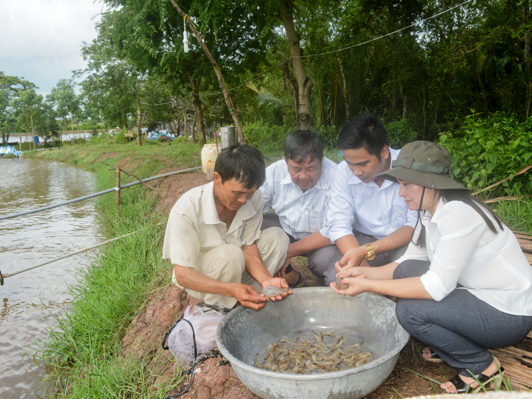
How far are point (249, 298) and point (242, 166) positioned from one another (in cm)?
71

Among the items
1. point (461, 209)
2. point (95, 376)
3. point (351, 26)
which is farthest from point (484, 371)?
point (351, 26)

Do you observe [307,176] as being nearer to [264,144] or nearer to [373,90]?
[264,144]

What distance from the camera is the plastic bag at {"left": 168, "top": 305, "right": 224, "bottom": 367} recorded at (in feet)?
7.57

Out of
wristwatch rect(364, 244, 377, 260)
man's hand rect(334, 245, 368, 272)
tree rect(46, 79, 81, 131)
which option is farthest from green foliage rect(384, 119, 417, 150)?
tree rect(46, 79, 81, 131)

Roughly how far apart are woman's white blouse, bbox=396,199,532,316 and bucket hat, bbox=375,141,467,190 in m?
0.13

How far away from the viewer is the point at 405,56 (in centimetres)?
1223

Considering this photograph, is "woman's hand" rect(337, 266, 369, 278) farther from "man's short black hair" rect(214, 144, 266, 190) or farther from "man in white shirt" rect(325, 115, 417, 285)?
"man's short black hair" rect(214, 144, 266, 190)

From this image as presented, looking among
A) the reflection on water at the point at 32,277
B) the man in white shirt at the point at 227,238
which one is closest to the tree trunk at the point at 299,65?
the reflection on water at the point at 32,277

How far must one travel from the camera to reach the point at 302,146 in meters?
2.70

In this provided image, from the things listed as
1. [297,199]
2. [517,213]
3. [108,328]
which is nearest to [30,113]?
[108,328]

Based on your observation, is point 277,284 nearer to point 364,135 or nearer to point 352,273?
point 352,273

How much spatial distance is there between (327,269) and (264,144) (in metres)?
11.1

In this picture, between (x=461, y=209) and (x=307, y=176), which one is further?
(x=307, y=176)

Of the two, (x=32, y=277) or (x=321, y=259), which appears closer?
(x=321, y=259)
